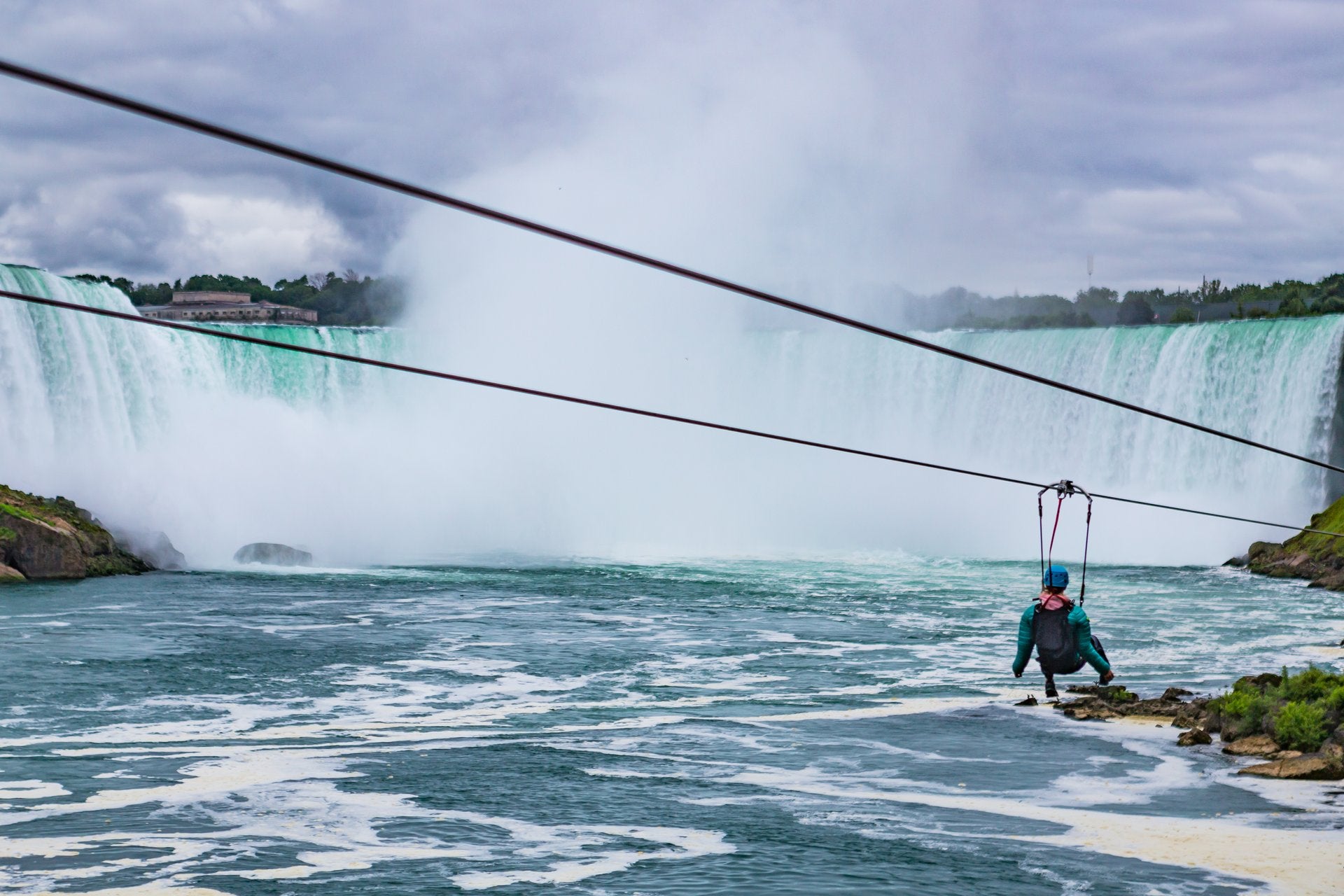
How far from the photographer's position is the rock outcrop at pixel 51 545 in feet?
99.0

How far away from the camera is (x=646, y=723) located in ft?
52.4

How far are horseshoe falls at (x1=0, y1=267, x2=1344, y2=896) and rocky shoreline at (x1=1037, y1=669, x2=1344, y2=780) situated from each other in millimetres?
386

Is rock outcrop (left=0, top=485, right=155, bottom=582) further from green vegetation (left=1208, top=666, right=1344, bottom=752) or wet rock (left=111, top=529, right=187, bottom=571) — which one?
green vegetation (left=1208, top=666, right=1344, bottom=752)

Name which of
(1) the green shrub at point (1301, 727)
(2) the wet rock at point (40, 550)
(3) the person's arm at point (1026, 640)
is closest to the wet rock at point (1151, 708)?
→ (1) the green shrub at point (1301, 727)

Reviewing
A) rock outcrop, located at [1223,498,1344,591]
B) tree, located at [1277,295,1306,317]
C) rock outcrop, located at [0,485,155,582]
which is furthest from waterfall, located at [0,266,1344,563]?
tree, located at [1277,295,1306,317]

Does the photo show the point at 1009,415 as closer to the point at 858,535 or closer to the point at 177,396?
the point at 858,535

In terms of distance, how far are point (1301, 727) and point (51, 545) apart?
24.5 meters

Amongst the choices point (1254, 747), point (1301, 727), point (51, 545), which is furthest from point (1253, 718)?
point (51, 545)

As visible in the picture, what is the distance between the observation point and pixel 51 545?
99.8 feet

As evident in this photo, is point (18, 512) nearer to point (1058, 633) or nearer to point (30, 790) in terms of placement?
point (30, 790)

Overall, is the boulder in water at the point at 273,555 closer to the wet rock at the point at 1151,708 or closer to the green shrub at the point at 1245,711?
the wet rock at the point at 1151,708

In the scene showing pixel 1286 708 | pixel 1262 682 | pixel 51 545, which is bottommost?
pixel 1286 708

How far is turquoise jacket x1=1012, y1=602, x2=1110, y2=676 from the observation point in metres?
13.3

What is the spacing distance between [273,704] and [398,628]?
23.6ft
